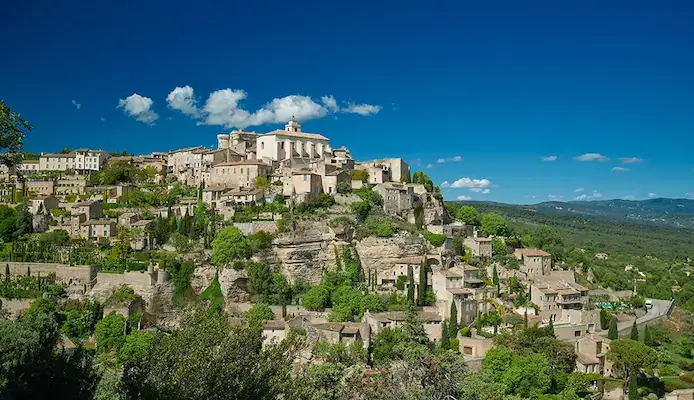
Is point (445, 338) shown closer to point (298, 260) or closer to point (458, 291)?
point (458, 291)

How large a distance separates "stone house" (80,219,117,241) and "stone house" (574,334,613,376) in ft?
118

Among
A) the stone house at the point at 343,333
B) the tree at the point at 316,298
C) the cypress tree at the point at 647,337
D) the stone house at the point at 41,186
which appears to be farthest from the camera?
the stone house at the point at 41,186

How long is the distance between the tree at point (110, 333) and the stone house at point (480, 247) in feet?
96.2

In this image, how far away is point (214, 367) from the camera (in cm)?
1365

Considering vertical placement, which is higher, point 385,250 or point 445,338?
point 385,250

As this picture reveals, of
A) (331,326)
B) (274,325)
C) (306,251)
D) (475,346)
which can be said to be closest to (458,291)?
(475,346)

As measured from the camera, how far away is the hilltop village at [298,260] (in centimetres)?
3912

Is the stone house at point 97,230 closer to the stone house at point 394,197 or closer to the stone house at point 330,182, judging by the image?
the stone house at point 330,182

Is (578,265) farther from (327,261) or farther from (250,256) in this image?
(250,256)

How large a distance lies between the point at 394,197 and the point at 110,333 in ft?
92.5

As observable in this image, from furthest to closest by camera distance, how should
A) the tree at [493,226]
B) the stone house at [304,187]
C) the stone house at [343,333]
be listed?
the tree at [493,226], the stone house at [304,187], the stone house at [343,333]

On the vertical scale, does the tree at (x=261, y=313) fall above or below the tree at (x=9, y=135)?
below

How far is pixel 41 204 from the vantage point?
5153 centimetres

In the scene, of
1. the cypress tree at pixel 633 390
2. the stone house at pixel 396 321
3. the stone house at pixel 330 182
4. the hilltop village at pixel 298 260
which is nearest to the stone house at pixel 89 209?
the hilltop village at pixel 298 260
